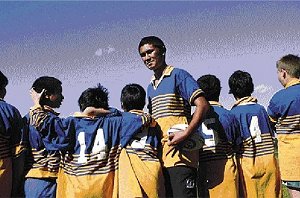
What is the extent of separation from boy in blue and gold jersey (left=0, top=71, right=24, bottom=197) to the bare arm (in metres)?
1.54

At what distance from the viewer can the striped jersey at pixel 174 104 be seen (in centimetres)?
480

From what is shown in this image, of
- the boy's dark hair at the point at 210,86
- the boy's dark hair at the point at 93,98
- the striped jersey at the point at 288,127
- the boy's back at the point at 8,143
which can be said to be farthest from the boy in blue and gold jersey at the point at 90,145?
the striped jersey at the point at 288,127

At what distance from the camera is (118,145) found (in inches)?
198

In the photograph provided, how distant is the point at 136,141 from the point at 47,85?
109 cm

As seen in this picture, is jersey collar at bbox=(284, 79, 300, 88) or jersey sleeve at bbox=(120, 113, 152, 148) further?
jersey collar at bbox=(284, 79, 300, 88)

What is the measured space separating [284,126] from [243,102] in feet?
1.86

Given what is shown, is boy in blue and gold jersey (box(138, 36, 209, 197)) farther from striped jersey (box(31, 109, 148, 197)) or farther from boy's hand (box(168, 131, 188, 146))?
striped jersey (box(31, 109, 148, 197))

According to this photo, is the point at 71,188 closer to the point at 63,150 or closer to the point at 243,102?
the point at 63,150

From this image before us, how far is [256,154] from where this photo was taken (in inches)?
227

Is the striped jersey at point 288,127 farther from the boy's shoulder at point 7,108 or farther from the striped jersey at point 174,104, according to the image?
the boy's shoulder at point 7,108

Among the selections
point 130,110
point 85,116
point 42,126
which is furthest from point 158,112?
point 42,126

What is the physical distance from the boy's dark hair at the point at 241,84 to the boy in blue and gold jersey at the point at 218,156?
33cm

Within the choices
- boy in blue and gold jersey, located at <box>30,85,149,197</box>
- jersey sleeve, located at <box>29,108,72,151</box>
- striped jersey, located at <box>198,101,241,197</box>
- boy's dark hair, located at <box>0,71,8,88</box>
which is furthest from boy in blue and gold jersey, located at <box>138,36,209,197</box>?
boy's dark hair, located at <box>0,71,8,88</box>

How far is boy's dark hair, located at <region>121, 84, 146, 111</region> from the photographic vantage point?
5.13 m
